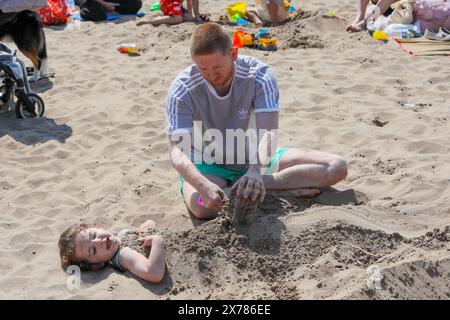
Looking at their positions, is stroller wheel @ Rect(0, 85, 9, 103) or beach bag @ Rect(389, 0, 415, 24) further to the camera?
beach bag @ Rect(389, 0, 415, 24)

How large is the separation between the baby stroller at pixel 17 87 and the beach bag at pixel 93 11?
3.14 m

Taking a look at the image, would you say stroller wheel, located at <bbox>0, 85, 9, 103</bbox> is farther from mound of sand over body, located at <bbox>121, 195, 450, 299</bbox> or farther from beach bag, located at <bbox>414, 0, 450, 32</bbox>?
beach bag, located at <bbox>414, 0, 450, 32</bbox>

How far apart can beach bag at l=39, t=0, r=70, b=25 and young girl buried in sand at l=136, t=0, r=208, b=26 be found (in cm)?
105

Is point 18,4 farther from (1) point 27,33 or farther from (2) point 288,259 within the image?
(2) point 288,259

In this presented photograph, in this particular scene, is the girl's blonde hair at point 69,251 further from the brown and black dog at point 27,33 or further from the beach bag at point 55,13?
the beach bag at point 55,13

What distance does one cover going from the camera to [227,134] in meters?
3.98

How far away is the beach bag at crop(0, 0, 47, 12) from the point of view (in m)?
5.84

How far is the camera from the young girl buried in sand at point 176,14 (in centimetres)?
841

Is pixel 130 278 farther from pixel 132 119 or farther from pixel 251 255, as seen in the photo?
pixel 132 119

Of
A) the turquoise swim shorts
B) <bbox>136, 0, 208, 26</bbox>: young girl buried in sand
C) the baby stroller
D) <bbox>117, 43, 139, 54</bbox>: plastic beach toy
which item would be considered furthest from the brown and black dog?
the turquoise swim shorts

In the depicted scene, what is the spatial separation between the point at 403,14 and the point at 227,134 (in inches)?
171
